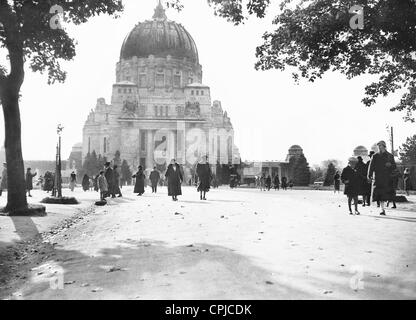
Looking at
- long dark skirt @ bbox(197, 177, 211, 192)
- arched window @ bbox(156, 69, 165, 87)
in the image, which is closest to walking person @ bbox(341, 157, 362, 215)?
long dark skirt @ bbox(197, 177, 211, 192)

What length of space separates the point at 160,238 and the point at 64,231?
313cm

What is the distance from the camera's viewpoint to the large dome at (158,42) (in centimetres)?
9375

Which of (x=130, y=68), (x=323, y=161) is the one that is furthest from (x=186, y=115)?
(x=323, y=161)

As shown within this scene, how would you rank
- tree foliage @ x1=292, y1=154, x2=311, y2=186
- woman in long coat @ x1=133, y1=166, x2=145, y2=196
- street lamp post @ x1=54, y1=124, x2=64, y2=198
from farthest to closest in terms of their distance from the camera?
tree foliage @ x1=292, y1=154, x2=311, y2=186, woman in long coat @ x1=133, y1=166, x2=145, y2=196, street lamp post @ x1=54, y1=124, x2=64, y2=198

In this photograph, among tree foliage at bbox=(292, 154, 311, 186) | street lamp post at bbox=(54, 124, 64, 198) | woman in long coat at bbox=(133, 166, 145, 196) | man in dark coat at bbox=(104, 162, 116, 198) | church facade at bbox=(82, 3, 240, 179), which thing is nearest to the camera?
street lamp post at bbox=(54, 124, 64, 198)

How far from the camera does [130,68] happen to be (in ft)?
308

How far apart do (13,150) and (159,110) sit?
81303 millimetres

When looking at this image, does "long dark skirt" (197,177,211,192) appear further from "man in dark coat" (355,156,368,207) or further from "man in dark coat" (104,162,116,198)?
"man in dark coat" (355,156,368,207)

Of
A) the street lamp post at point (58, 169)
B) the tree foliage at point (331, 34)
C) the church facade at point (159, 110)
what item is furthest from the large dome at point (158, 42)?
the tree foliage at point (331, 34)

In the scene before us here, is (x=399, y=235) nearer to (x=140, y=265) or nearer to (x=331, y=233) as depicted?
(x=331, y=233)

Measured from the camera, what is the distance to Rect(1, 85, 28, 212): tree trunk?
13.2 metres

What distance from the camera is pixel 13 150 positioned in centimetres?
1348

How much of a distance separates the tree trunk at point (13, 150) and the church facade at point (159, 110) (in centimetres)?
6993
